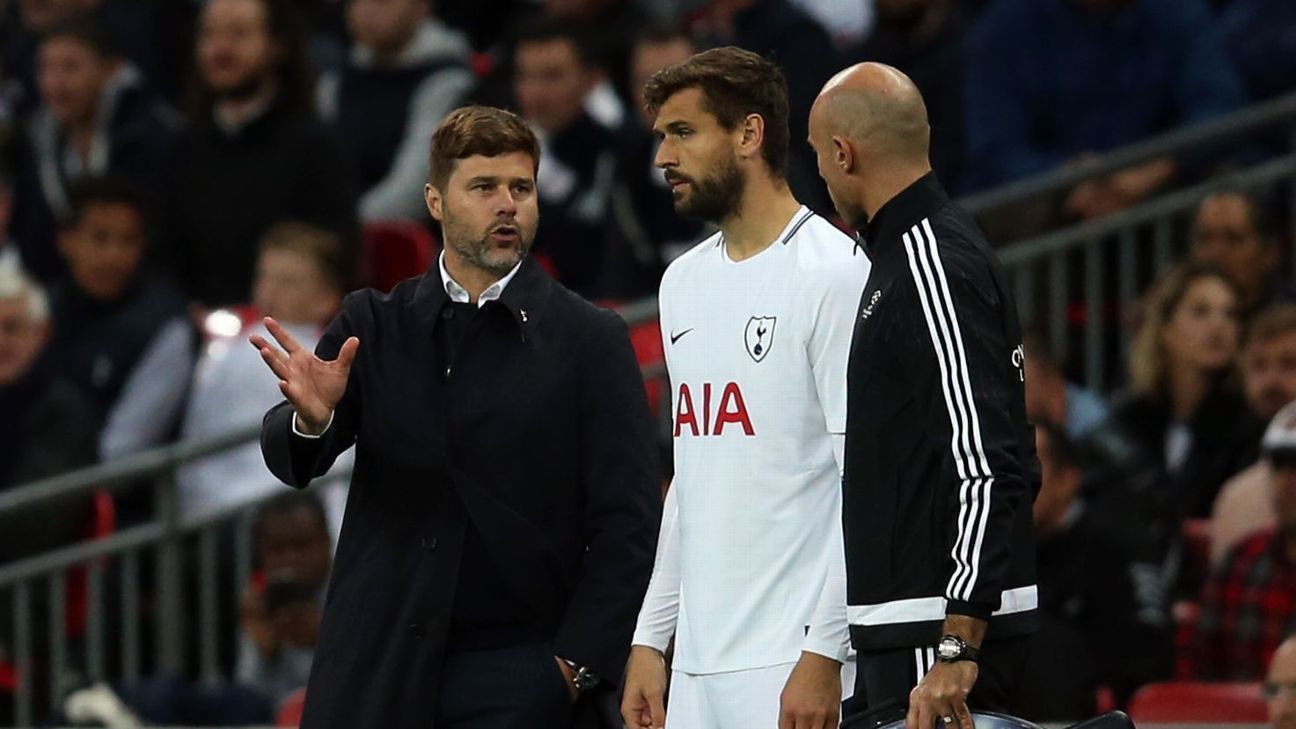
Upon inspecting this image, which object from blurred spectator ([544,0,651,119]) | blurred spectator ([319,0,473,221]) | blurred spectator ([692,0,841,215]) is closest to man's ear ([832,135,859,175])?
blurred spectator ([692,0,841,215])

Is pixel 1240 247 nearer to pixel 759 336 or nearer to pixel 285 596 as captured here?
pixel 285 596

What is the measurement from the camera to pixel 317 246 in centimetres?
1019

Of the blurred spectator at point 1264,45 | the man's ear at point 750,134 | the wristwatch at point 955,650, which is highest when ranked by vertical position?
the blurred spectator at point 1264,45

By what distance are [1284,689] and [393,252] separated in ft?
16.6

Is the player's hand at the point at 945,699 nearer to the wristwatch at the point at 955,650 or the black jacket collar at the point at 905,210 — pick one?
the wristwatch at the point at 955,650

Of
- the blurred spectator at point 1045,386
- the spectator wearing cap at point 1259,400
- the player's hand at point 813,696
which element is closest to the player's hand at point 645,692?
the player's hand at point 813,696

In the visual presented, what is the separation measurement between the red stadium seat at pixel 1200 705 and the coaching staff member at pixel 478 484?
2.51 meters

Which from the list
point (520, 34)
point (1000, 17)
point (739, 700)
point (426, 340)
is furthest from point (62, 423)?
point (739, 700)

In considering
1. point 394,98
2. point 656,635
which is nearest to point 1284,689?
point 656,635

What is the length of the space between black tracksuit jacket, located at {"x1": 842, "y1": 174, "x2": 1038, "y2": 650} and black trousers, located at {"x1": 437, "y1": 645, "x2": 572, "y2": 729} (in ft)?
2.86

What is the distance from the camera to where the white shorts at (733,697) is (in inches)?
208

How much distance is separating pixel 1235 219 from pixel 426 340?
478 centimetres

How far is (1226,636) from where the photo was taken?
8453 mm

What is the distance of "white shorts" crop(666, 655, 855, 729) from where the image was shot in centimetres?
528
